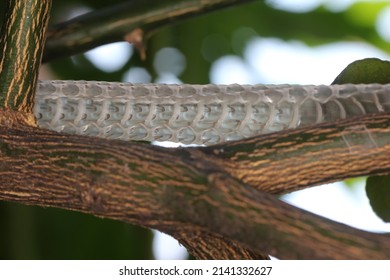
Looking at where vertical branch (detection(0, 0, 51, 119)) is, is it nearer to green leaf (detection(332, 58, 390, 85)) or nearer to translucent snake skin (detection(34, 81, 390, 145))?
translucent snake skin (detection(34, 81, 390, 145))

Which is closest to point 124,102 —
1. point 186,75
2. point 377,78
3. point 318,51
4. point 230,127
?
point 230,127

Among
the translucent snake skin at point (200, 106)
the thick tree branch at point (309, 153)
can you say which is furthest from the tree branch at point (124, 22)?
the thick tree branch at point (309, 153)

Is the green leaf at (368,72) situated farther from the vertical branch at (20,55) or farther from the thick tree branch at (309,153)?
the vertical branch at (20,55)

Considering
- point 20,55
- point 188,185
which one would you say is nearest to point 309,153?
point 188,185

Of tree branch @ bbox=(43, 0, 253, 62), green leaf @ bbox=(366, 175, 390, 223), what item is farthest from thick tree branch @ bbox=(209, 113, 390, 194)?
tree branch @ bbox=(43, 0, 253, 62)

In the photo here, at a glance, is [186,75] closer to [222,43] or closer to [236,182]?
[222,43]

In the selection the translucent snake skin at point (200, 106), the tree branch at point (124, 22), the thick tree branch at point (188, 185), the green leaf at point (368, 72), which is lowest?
the thick tree branch at point (188, 185)

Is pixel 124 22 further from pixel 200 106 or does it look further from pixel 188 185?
pixel 188 185
